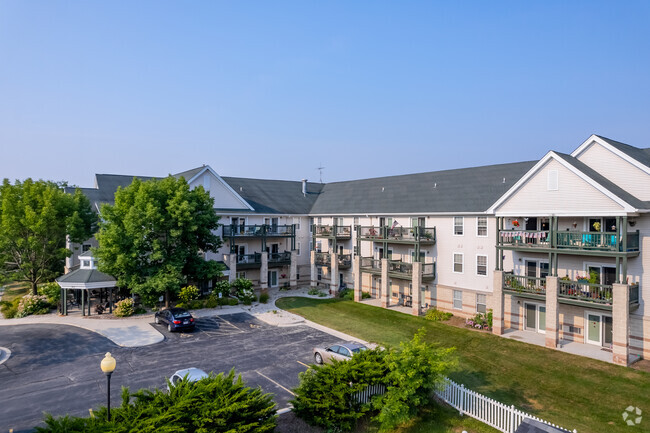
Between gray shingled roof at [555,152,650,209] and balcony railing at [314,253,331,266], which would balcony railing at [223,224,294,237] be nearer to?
balcony railing at [314,253,331,266]

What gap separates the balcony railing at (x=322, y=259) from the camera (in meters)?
40.6

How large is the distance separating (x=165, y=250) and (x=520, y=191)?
2581 centimetres

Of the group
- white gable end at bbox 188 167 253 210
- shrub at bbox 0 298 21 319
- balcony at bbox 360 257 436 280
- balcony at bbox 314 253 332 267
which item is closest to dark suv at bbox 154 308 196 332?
shrub at bbox 0 298 21 319

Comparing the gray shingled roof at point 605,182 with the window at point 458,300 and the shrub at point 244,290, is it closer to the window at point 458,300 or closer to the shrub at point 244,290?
the window at point 458,300

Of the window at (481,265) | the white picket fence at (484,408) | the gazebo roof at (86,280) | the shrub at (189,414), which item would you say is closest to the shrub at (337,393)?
the shrub at (189,414)

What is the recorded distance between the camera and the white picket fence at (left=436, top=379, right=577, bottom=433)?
13.6m

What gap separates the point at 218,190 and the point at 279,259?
926 cm

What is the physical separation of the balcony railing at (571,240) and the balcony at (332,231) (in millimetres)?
16227

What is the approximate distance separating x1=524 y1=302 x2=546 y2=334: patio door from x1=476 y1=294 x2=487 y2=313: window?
2908 millimetres

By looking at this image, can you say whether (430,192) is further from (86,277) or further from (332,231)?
(86,277)

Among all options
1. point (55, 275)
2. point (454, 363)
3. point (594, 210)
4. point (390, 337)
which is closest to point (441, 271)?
point (390, 337)

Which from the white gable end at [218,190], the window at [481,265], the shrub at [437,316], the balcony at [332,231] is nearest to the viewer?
the window at [481,265]

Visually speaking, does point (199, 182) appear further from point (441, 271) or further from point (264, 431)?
point (264, 431)

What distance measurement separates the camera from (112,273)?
29375 mm
